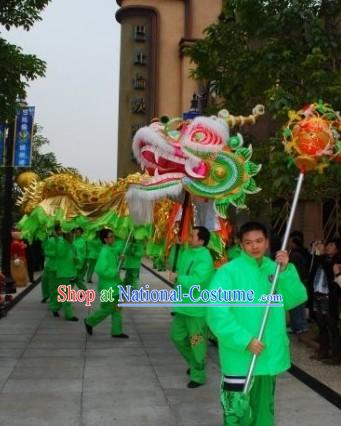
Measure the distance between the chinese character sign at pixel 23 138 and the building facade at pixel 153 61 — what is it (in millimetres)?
23134

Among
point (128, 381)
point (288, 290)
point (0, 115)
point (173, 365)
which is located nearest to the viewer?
point (288, 290)

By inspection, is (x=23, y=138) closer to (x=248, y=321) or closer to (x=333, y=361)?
(x=333, y=361)

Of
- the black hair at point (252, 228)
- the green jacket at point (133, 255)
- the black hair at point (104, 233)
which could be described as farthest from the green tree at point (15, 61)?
the black hair at point (252, 228)

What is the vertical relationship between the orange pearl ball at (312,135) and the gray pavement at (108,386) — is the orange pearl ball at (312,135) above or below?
above

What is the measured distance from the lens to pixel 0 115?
8.09m

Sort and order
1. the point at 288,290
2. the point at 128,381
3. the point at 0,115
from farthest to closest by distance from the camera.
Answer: the point at 0,115
the point at 128,381
the point at 288,290

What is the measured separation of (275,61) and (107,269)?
12.6 feet

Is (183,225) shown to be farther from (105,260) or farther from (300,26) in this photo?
(300,26)

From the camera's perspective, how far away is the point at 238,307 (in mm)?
3451

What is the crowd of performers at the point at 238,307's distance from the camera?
3.41 meters

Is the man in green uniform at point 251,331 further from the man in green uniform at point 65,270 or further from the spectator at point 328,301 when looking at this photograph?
the man in green uniform at point 65,270

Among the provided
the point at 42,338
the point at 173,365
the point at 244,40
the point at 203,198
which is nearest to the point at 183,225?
the point at 203,198

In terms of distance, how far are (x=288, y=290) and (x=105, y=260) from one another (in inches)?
193

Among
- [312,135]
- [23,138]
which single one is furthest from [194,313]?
[23,138]
